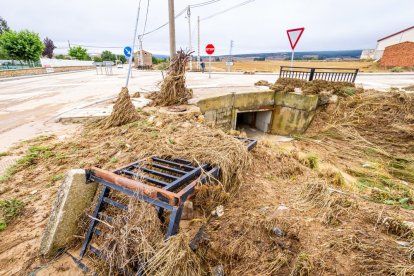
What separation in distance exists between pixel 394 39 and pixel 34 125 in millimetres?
39321

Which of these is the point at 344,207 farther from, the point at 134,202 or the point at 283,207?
the point at 134,202

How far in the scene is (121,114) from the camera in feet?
14.6

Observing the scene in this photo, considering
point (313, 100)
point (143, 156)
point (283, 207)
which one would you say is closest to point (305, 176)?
point (283, 207)

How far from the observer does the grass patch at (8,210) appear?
2.21 m

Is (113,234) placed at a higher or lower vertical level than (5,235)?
higher

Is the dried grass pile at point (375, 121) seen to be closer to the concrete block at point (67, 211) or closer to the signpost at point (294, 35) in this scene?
the signpost at point (294, 35)

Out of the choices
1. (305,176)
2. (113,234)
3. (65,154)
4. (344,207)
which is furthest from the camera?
(305,176)

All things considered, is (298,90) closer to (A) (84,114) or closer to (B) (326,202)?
(B) (326,202)

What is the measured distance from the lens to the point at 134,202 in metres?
1.94

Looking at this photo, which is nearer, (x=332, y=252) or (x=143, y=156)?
(x=332, y=252)

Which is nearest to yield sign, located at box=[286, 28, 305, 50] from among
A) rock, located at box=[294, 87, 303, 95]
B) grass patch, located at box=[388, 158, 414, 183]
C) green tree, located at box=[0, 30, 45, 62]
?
rock, located at box=[294, 87, 303, 95]

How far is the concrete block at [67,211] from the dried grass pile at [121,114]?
2.41m

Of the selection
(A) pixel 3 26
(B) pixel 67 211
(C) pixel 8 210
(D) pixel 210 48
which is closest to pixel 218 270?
(B) pixel 67 211

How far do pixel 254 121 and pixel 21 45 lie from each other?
28421 mm
